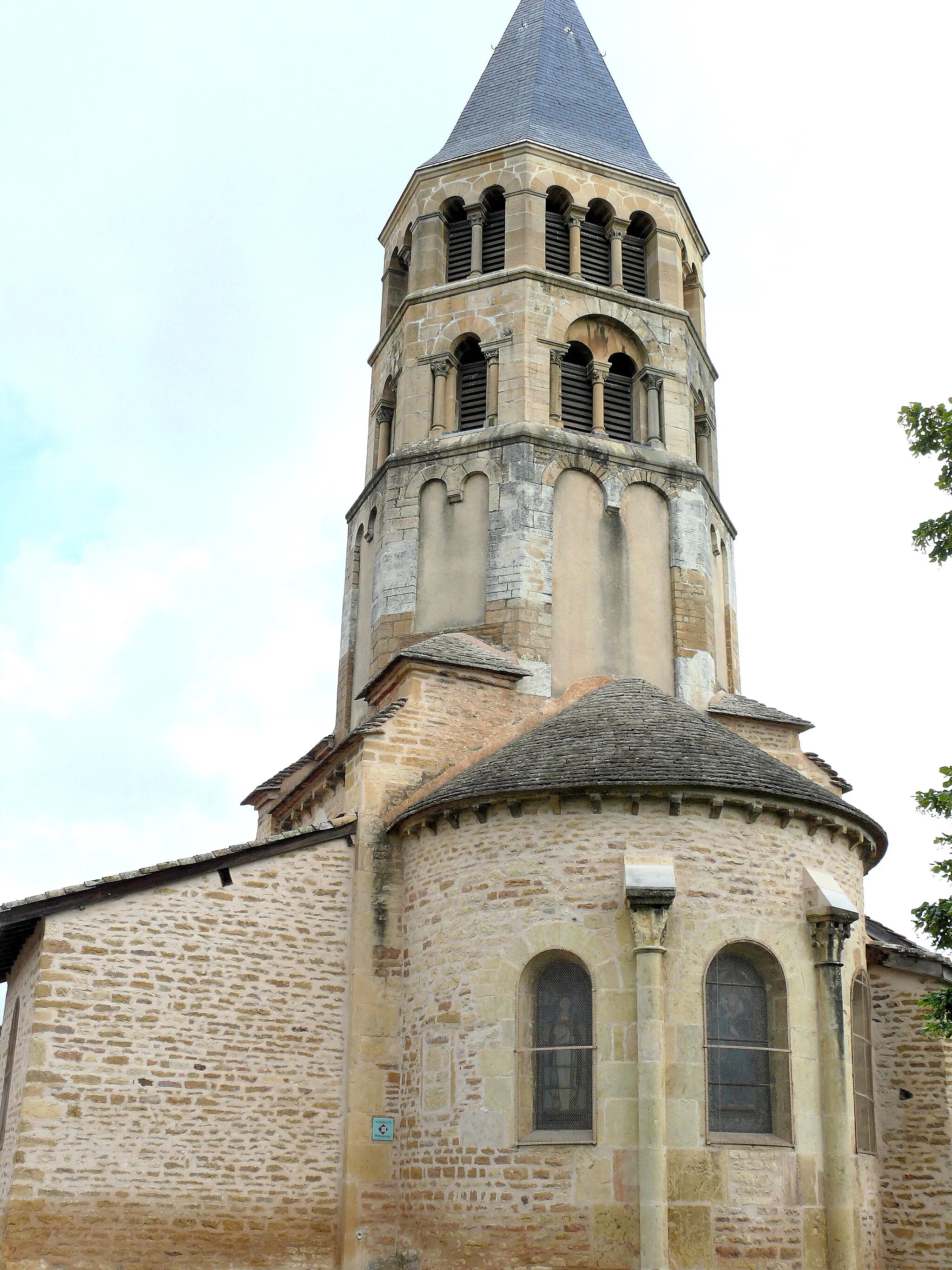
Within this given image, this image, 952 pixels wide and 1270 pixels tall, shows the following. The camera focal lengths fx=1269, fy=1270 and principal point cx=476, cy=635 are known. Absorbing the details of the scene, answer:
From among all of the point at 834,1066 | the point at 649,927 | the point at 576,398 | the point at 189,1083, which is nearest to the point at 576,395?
the point at 576,398

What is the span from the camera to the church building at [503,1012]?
12703 mm

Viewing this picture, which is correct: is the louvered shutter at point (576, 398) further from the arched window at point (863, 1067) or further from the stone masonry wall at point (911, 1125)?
the arched window at point (863, 1067)

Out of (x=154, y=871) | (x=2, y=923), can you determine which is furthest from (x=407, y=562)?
(x=2, y=923)

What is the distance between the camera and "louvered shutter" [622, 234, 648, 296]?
72.1 feet

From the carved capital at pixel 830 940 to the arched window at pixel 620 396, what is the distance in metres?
9.34

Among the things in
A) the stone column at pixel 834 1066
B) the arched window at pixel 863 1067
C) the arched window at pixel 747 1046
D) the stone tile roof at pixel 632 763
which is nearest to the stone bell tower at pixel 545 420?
the stone tile roof at pixel 632 763

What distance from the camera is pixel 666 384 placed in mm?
20875

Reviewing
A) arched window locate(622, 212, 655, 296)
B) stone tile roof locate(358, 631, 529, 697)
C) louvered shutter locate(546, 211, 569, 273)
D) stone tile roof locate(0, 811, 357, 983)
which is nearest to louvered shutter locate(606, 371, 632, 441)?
arched window locate(622, 212, 655, 296)

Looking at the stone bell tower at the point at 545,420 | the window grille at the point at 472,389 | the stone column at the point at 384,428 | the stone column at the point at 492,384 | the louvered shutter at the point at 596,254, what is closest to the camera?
the stone bell tower at the point at 545,420

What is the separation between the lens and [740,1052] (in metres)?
13.2

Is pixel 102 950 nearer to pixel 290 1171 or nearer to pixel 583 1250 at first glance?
pixel 290 1171

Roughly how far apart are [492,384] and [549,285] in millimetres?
2084

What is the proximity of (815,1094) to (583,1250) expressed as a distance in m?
2.86

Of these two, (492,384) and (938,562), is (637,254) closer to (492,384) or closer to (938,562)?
(492,384)
